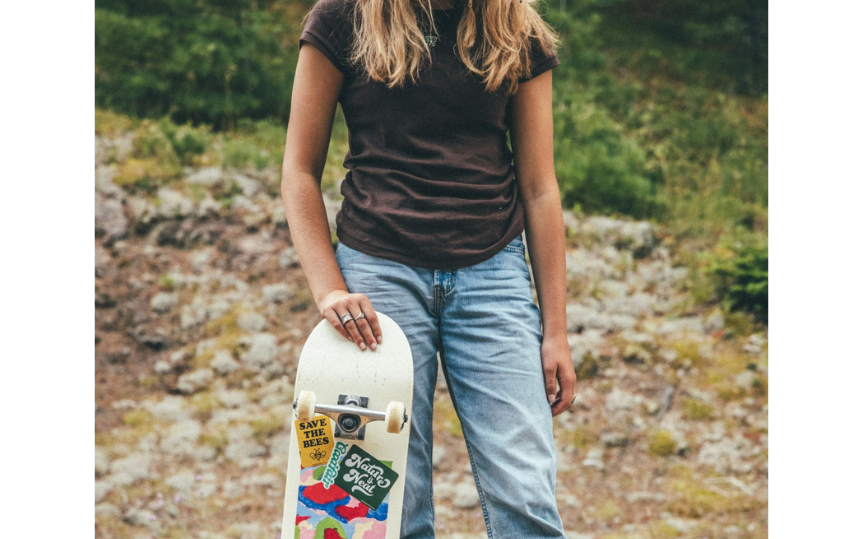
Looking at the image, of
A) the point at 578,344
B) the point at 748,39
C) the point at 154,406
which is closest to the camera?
the point at 154,406

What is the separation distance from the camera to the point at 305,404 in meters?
1.22

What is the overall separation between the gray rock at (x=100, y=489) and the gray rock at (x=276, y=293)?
1.27 metres

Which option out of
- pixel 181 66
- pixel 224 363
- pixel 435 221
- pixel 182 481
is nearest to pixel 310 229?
pixel 435 221

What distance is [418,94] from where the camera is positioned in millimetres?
1297

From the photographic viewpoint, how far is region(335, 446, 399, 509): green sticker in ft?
4.27

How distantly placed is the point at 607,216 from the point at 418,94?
10.9 ft

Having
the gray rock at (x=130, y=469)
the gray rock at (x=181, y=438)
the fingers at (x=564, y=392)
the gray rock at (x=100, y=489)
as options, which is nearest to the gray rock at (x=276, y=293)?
the gray rock at (x=181, y=438)

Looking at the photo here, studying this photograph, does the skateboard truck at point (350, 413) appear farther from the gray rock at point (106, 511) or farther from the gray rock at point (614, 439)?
the gray rock at point (614, 439)

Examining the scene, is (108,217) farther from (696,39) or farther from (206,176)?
(696,39)

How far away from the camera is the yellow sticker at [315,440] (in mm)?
1292

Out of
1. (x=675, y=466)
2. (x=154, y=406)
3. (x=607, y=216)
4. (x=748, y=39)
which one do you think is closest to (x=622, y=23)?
(x=748, y=39)

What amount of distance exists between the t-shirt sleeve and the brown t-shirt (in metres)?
0.09
